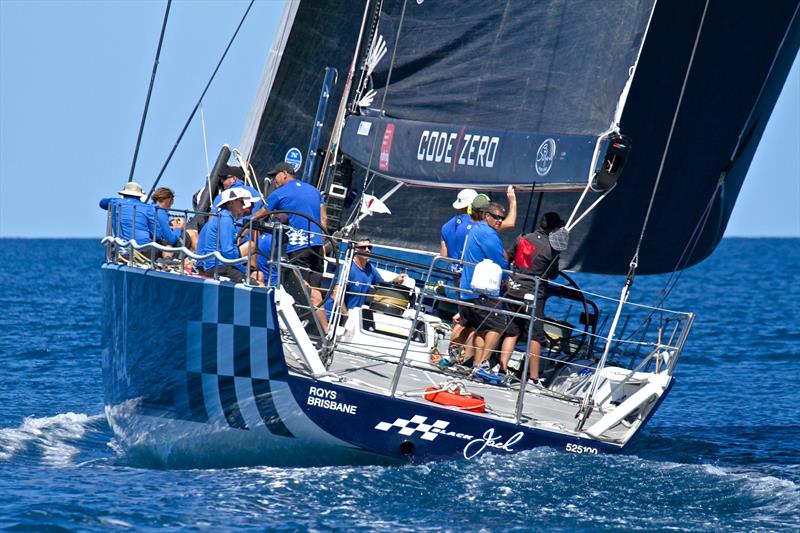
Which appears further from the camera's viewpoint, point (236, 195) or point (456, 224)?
point (456, 224)

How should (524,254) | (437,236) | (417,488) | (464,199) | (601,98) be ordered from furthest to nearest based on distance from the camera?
(437,236) < (464,199) < (524,254) < (601,98) < (417,488)

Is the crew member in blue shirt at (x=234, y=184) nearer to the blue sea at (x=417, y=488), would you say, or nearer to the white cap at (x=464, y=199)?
the white cap at (x=464, y=199)

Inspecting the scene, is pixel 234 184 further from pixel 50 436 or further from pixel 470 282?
pixel 470 282

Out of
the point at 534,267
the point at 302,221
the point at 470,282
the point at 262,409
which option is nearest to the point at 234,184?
the point at 302,221

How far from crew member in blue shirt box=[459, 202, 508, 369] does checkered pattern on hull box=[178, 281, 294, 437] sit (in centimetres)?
173

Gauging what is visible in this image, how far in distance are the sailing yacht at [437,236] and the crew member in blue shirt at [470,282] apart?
180mm

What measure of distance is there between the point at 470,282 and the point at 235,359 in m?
1.89

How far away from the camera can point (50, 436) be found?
9852mm

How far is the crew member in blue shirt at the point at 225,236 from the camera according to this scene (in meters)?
8.42

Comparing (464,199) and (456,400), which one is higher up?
(464,199)

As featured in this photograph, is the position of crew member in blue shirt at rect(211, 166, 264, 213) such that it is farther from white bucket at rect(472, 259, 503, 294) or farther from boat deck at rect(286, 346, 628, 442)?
white bucket at rect(472, 259, 503, 294)

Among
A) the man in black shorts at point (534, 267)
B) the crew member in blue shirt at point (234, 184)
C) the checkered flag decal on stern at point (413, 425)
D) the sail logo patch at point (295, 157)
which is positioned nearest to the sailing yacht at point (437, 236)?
the checkered flag decal on stern at point (413, 425)

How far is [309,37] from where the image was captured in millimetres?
12062

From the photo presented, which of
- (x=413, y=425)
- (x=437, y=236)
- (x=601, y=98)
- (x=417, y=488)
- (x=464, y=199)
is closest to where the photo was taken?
(x=417, y=488)
